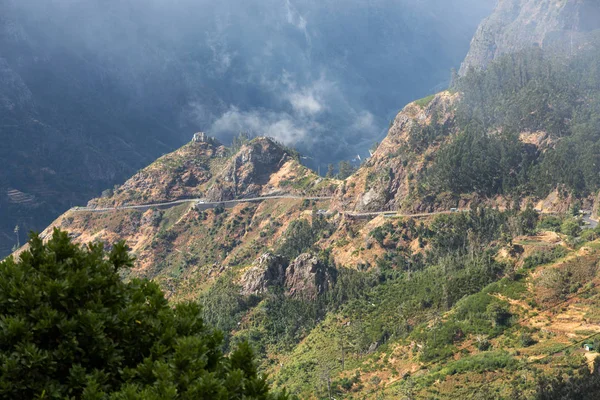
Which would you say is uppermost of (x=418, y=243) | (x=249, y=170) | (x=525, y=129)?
(x=249, y=170)

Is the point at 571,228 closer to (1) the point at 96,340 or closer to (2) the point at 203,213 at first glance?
(1) the point at 96,340

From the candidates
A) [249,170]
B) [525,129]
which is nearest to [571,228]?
[525,129]

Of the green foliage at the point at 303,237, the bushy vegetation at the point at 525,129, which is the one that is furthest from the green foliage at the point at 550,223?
the green foliage at the point at 303,237

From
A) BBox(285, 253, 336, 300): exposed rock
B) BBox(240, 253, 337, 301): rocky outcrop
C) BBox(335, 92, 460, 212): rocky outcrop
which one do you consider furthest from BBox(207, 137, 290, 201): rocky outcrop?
BBox(285, 253, 336, 300): exposed rock

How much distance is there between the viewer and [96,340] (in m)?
19.2

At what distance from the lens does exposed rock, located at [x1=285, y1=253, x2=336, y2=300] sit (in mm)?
111900

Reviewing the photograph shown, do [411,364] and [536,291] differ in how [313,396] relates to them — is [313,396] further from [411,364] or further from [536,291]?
[536,291]

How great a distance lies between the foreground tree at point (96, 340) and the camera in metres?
18.0

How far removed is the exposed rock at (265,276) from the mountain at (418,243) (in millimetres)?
318

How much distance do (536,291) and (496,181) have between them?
180ft

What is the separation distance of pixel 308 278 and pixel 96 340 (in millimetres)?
94709

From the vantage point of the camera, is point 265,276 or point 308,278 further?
point 265,276

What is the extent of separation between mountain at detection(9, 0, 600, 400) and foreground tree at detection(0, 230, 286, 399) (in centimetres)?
3219

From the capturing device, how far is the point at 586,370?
174 ft
